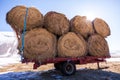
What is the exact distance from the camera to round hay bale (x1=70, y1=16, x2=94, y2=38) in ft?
29.9

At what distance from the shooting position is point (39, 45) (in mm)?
8016

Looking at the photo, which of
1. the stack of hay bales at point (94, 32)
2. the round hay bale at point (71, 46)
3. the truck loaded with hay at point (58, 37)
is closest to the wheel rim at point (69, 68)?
the truck loaded with hay at point (58, 37)

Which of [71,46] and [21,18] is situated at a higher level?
[21,18]

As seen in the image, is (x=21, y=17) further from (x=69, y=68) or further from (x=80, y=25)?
(x=69, y=68)

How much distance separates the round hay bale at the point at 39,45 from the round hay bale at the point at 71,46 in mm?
394

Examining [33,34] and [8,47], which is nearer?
[33,34]

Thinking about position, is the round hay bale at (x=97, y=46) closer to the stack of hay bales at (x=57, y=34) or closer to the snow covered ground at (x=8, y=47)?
the stack of hay bales at (x=57, y=34)

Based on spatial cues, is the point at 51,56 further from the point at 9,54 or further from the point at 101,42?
the point at 9,54

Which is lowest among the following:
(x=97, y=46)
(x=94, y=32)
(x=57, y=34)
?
(x=97, y=46)

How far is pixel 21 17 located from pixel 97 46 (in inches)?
152

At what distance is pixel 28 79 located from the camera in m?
8.34

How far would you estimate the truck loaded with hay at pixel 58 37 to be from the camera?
7.93m

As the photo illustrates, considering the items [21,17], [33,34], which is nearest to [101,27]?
[33,34]

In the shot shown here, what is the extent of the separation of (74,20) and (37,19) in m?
1.86
